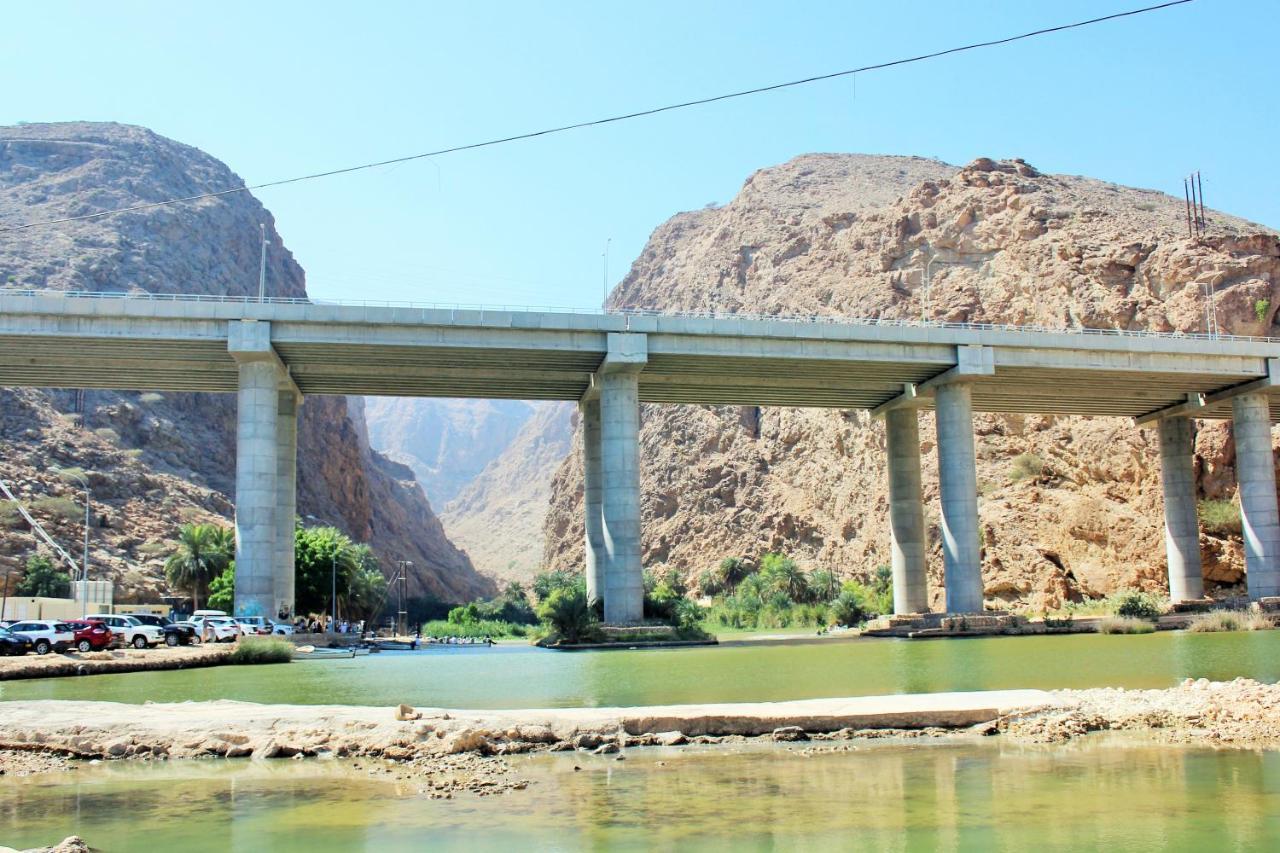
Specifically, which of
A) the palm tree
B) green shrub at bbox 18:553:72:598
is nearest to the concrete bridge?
the palm tree

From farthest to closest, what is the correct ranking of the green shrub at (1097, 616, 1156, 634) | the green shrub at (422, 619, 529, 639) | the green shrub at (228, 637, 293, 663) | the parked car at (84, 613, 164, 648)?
→ the green shrub at (422, 619, 529, 639) < the green shrub at (1097, 616, 1156, 634) < the parked car at (84, 613, 164, 648) < the green shrub at (228, 637, 293, 663)

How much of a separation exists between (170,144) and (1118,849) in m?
Answer: 158

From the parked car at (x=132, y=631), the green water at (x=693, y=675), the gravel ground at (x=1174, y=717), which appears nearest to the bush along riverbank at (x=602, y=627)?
the green water at (x=693, y=675)

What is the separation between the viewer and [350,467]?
141 metres

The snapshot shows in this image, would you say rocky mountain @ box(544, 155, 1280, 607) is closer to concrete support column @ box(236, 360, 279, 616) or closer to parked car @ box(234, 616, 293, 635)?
parked car @ box(234, 616, 293, 635)

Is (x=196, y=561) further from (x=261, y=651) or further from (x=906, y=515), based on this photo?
(x=906, y=515)

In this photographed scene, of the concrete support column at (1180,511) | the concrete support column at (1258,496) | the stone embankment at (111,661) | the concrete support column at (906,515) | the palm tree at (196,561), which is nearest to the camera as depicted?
the stone embankment at (111,661)

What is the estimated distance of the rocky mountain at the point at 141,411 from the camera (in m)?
87.2

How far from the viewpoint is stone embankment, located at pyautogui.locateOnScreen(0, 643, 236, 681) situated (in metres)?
31.4

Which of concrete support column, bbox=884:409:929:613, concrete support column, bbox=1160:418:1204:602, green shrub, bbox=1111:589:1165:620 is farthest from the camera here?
concrete support column, bbox=1160:418:1204:602

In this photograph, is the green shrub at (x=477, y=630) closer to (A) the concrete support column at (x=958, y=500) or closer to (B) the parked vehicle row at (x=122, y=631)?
(B) the parked vehicle row at (x=122, y=631)

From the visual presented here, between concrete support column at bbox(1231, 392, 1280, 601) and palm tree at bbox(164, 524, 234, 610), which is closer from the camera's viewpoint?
concrete support column at bbox(1231, 392, 1280, 601)

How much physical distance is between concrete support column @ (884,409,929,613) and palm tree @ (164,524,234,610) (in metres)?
41.7

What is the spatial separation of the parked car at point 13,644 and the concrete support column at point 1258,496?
56.9 m
